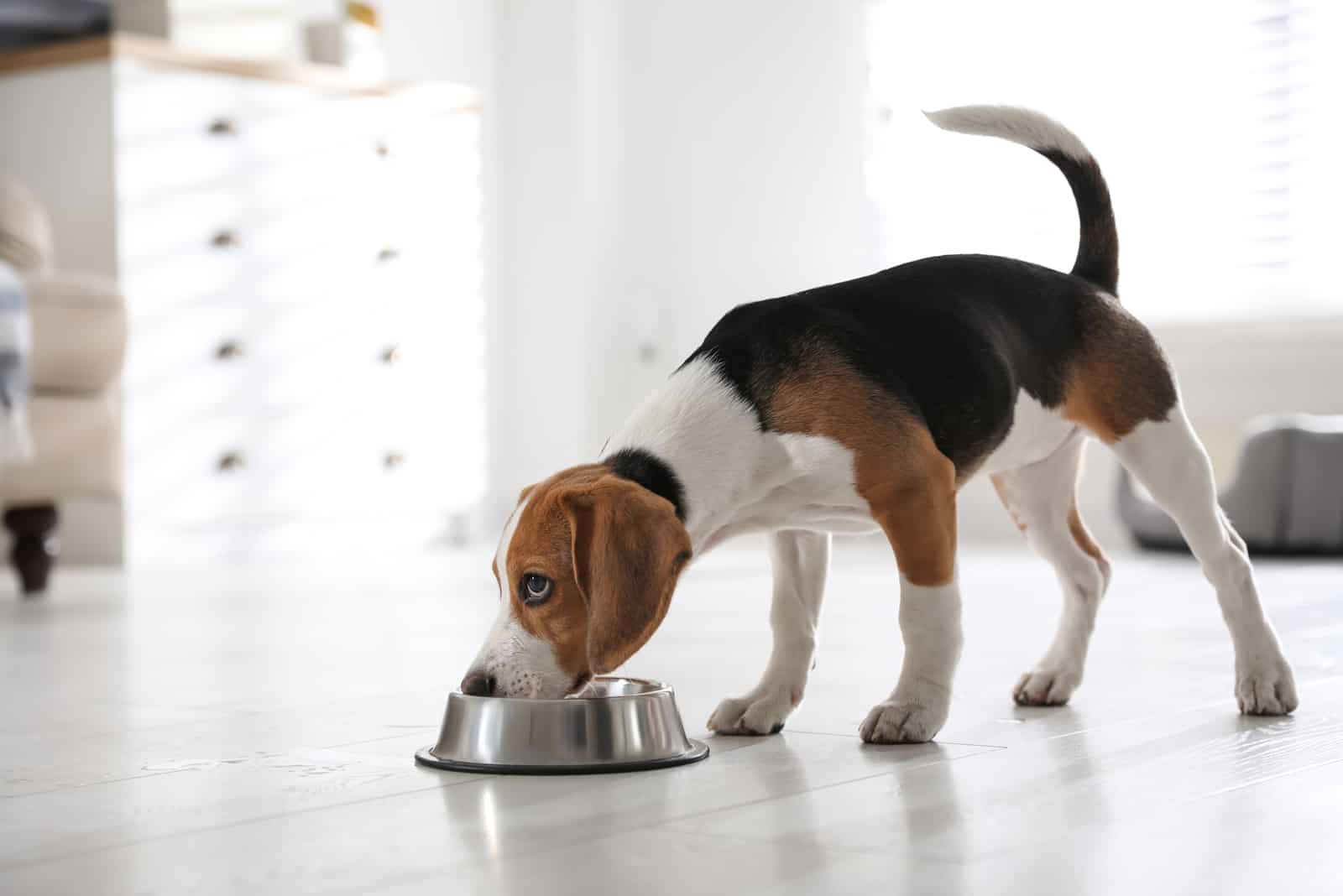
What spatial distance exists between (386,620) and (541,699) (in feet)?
7.09

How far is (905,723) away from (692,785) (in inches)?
13.9

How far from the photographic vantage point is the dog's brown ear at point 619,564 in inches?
67.0

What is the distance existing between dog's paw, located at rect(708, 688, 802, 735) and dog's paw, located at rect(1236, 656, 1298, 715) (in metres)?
0.59

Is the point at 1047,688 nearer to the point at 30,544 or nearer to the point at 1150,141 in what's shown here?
the point at 30,544

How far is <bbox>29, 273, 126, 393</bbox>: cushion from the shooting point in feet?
15.5

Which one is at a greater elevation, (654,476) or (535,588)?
(654,476)

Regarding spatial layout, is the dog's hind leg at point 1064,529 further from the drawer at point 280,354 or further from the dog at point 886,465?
the drawer at point 280,354

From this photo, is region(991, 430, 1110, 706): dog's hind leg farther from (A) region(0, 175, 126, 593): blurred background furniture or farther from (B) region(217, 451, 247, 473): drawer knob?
(B) region(217, 451, 247, 473): drawer knob

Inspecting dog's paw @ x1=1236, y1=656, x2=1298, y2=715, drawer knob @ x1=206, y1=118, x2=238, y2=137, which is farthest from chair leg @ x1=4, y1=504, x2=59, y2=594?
dog's paw @ x1=1236, y1=656, x2=1298, y2=715

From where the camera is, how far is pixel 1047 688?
2.29 metres

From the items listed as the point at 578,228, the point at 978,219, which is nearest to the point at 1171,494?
the point at 978,219

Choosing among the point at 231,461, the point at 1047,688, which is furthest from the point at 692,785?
the point at 231,461

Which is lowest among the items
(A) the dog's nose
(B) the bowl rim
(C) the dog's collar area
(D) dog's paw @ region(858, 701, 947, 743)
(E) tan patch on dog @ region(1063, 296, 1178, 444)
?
(D) dog's paw @ region(858, 701, 947, 743)

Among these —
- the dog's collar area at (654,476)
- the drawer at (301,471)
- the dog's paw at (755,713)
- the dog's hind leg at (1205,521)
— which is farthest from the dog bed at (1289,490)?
the dog's collar area at (654,476)
